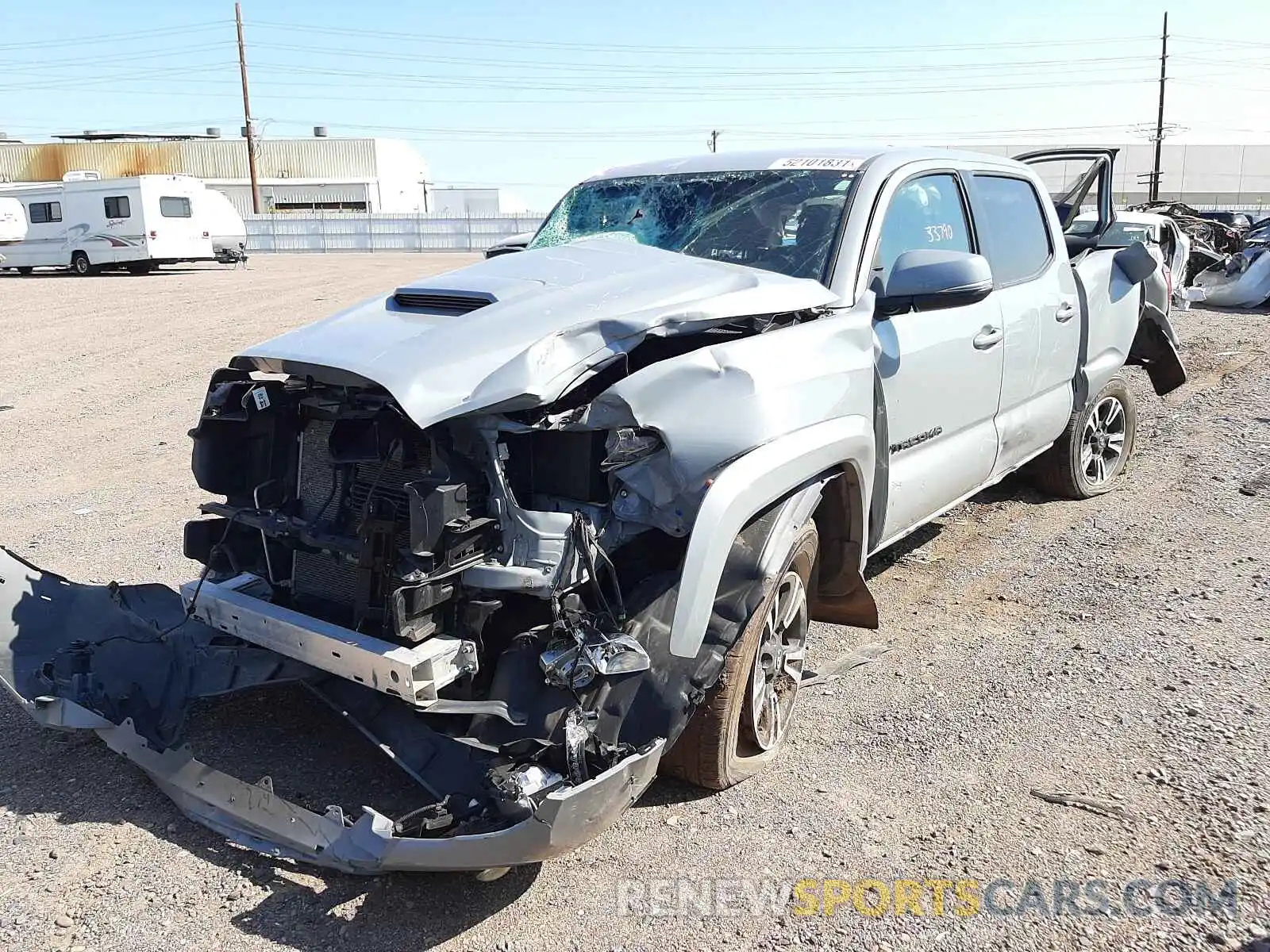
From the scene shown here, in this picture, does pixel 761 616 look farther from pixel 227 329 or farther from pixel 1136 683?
pixel 227 329

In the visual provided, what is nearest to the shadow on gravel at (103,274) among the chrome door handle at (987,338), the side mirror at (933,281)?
the chrome door handle at (987,338)

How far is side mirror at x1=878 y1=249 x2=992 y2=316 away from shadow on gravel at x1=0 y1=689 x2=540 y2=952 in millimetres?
2471

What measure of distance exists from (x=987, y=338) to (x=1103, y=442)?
8.58ft

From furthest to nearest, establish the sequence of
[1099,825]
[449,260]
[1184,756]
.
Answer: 1. [449,260]
2. [1184,756]
3. [1099,825]

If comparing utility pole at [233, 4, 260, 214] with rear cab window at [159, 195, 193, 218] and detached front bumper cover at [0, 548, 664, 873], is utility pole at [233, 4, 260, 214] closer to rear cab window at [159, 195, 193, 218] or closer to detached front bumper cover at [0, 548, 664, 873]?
rear cab window at [159, 195, 193, 218]

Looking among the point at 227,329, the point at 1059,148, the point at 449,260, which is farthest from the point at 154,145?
the point at 1059,148

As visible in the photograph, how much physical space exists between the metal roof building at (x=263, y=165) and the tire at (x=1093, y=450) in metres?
56.2

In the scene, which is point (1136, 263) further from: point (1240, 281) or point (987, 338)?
point (1240, 281)

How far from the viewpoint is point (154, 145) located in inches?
2411

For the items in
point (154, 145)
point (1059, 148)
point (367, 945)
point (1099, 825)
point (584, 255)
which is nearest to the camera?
point (367, 945)

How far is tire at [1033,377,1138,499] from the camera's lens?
6324 millimetres

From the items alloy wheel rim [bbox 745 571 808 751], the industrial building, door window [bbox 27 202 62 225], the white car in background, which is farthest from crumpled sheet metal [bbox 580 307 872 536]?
the industrial building

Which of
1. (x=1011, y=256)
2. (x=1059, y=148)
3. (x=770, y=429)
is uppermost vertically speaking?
(x=1059, y=148)

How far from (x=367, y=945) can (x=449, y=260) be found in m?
35.5
